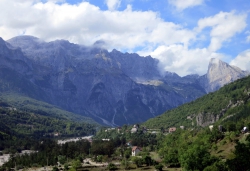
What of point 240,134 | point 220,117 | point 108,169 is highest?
point 220,117

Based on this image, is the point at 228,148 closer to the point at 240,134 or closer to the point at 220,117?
the point at 240,134

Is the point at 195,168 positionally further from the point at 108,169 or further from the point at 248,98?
the point at 248,98

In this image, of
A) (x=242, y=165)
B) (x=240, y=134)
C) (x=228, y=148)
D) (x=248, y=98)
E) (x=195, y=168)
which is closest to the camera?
(x=242, y=165)

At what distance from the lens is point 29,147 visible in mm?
195125

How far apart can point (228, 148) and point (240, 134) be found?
44.1 feet

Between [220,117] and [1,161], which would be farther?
[220,117]

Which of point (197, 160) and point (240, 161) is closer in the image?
point (240, 161)

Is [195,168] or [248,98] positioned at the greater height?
[248,98]

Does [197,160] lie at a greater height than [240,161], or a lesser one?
lesser

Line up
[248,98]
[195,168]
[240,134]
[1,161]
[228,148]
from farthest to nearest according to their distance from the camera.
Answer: [248,98] → [1,161] → [240,134] → [228,148] → [195,168]

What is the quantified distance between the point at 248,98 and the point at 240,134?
84.5 metres

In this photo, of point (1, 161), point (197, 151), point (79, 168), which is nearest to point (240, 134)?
point (197, 151)

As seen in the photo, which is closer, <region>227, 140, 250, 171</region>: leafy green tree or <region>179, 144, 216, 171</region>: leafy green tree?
<region>227, 140, 250, 171</region>: leafy green tree

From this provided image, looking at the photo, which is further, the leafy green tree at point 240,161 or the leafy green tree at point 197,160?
the leafy green tree at point 197,160
